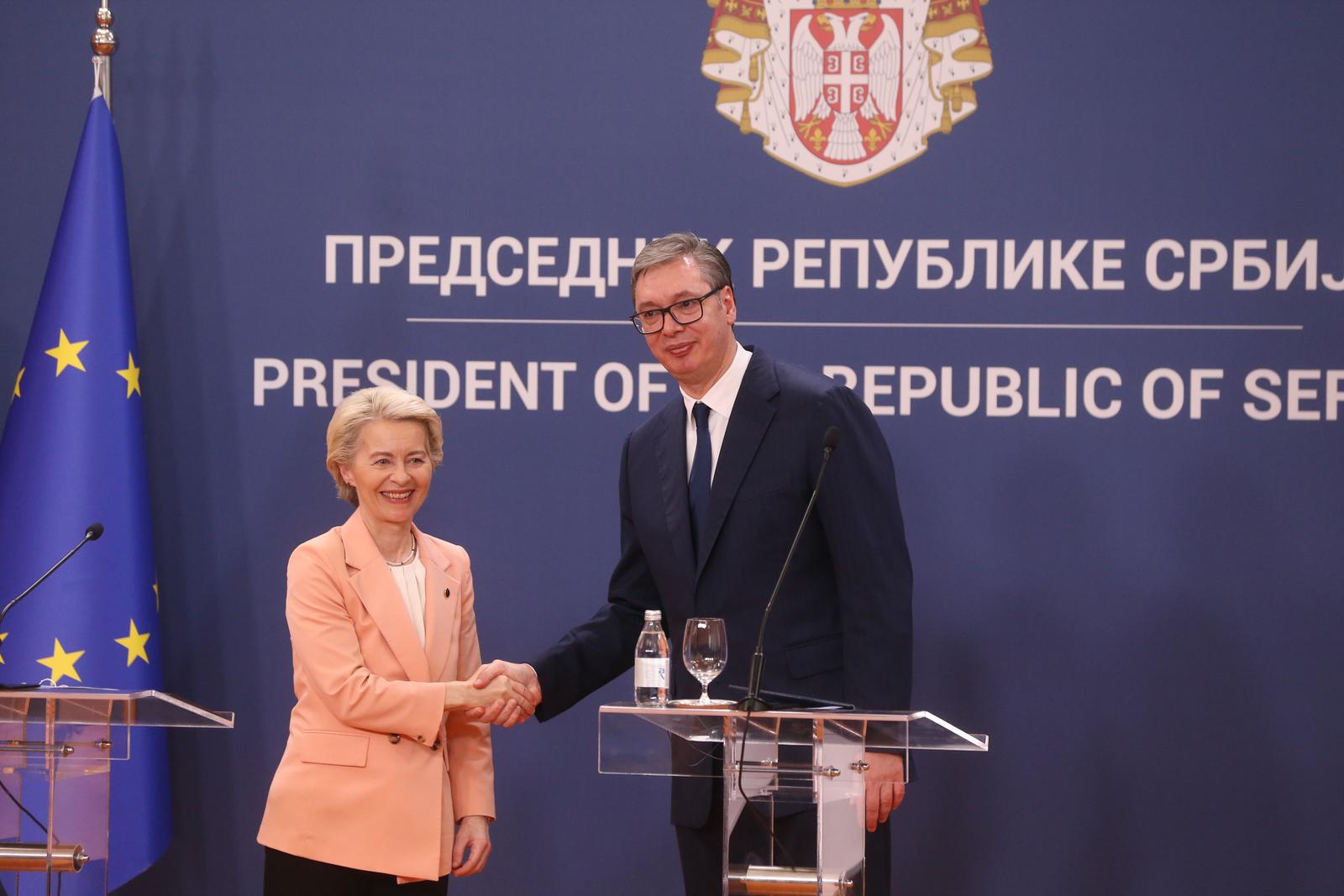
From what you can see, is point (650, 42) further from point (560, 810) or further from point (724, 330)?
point (560, 810)

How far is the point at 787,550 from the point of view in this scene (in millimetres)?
2801

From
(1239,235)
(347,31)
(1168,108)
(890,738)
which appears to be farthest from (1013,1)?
(890,738)

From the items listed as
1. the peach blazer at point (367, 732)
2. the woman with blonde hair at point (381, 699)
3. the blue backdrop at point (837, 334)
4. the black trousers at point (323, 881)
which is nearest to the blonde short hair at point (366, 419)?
the woman with blonde hair at point (381, 699)

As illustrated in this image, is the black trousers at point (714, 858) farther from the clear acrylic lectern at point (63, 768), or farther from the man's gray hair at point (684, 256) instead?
the man's gray hair at point (684, 256)

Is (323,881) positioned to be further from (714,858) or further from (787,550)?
(787,550)

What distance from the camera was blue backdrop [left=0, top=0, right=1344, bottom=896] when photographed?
3859 mm

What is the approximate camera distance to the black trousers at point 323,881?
271 centimetres

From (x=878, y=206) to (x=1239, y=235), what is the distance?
1.03 metres

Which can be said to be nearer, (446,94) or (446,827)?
(446,827)

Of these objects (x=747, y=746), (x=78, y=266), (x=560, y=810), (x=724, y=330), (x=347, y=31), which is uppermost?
(x=347, y=31)

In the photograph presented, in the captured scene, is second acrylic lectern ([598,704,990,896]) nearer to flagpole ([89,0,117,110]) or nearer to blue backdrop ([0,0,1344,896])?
blue backdrop ([0,0,1344,896])

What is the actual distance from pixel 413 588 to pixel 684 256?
918 millimetres

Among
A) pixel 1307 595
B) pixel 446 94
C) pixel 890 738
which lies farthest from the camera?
pixel 446 94

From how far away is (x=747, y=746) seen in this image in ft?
7.18
